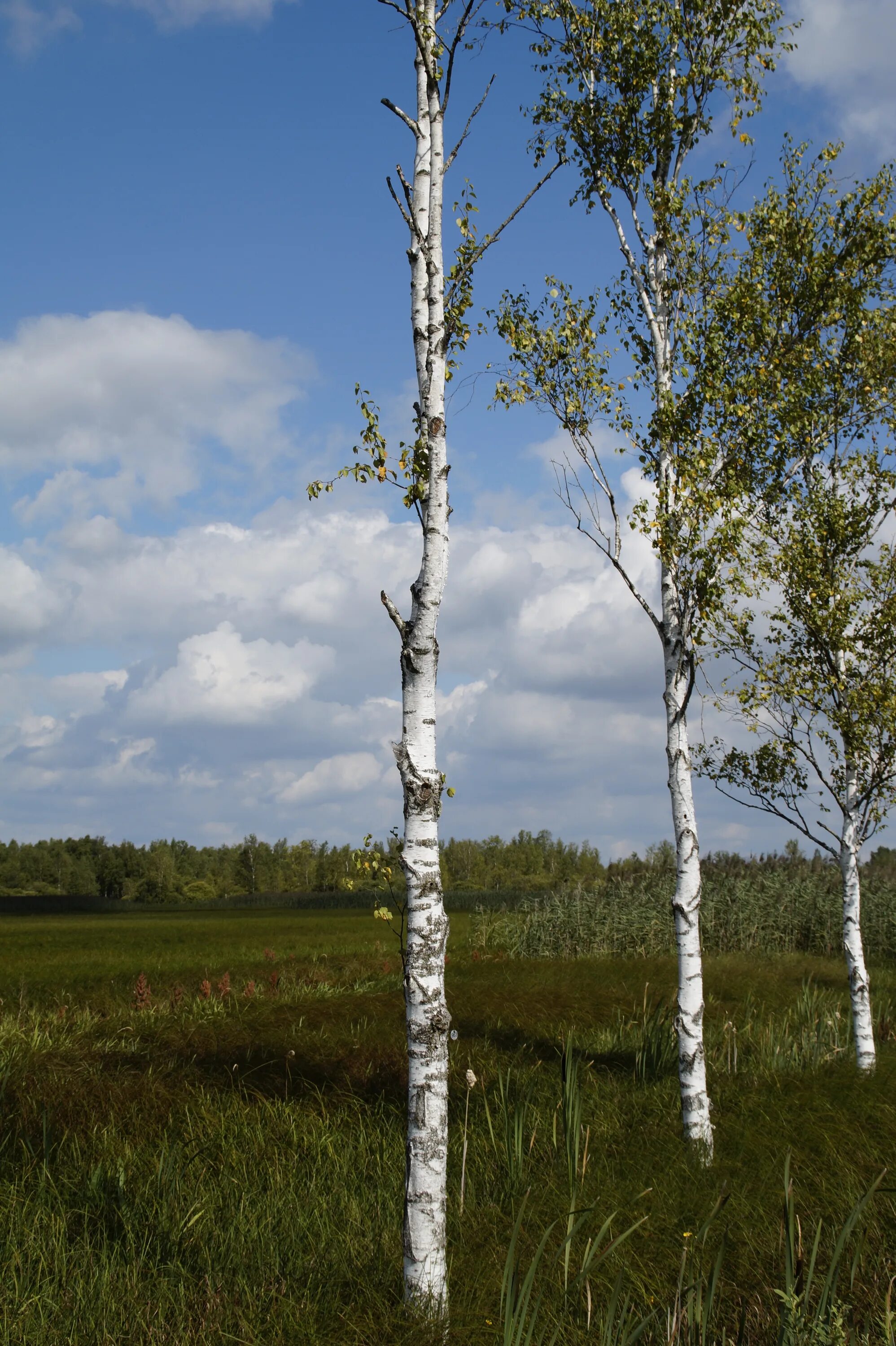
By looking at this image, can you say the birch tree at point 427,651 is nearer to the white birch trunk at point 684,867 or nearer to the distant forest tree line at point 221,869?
the white birch trunk at point 684,867

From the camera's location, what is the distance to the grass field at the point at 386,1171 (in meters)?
5.24

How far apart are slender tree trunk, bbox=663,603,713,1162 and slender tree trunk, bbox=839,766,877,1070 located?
161 inches

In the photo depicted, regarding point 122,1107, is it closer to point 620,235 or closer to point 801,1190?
point 801,1190

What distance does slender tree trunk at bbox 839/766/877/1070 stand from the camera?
11.9 metres

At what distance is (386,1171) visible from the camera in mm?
7367

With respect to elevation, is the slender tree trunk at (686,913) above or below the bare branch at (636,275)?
below

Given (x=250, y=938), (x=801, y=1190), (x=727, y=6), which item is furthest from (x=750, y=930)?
(x=727, y=6)

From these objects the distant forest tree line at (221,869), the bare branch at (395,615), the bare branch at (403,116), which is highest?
the bare branch at (403,116)

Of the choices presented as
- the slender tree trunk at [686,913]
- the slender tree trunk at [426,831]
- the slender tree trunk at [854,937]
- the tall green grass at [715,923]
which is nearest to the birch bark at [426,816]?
the slender tree trunk at [426,831]

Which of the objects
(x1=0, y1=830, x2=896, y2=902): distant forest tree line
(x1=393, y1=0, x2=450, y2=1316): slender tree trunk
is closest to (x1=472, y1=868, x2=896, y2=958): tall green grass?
(x1=393, y1=0, x2=450, y2=1316): slender tree trunk

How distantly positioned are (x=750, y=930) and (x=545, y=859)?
75205mm

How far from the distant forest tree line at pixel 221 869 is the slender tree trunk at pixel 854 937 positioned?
61.0 m

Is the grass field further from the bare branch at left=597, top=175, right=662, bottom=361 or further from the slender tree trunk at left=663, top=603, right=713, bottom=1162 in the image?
the bare branch at left=597, top=175, right=662, bottom=361

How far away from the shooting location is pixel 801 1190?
273 inches
